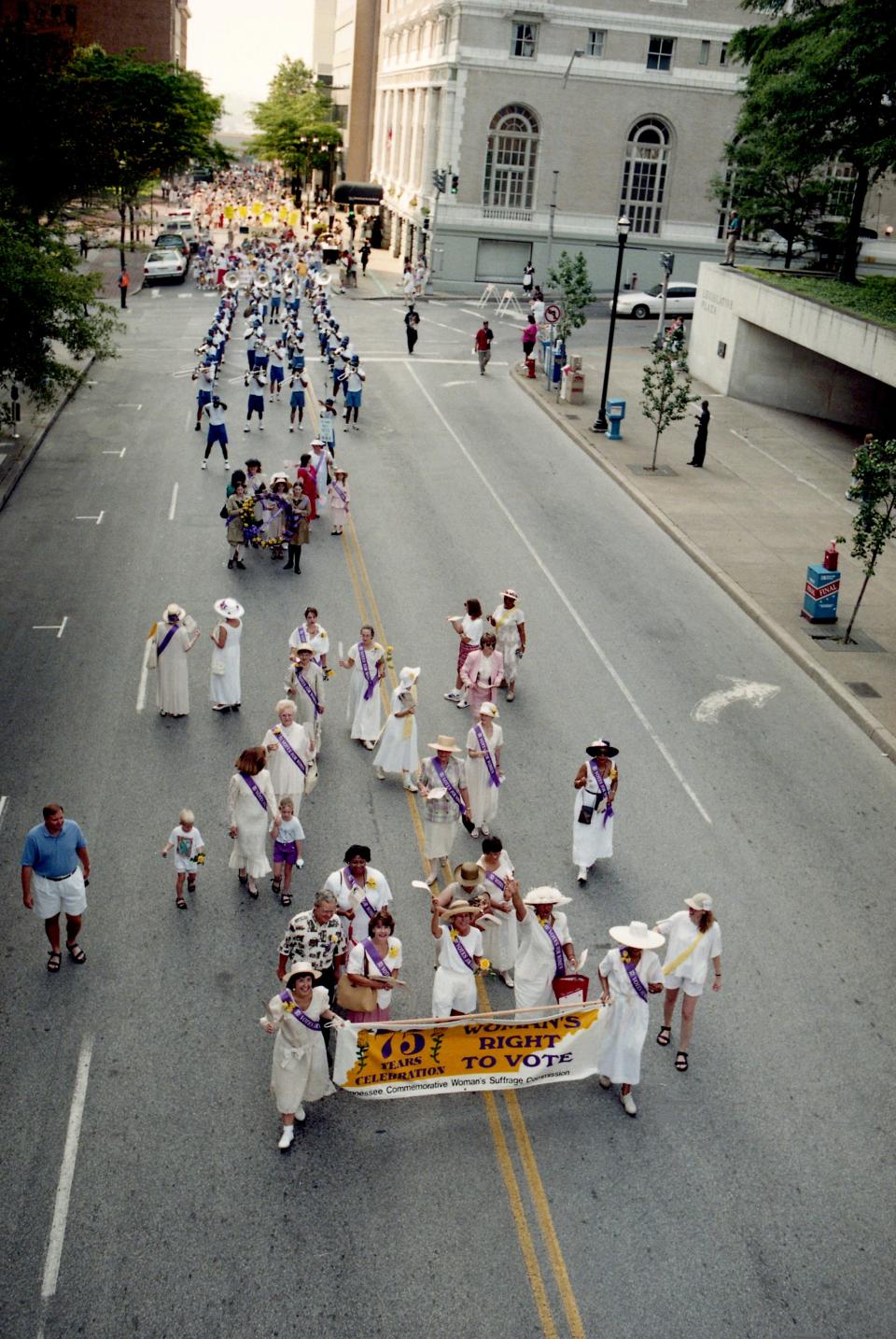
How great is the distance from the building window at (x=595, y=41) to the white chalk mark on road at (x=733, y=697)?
1950 inches

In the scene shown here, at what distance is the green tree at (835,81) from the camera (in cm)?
2930

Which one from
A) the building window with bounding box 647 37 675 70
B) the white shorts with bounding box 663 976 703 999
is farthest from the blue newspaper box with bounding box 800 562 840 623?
the building window with bounding box 647 37 675 70

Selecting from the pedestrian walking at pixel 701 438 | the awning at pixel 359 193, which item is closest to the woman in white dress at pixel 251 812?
the pedestrian walking at pixel 701 438

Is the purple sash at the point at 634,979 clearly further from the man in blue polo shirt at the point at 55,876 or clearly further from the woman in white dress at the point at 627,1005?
the man in blue polo shirt at the point at 55,876

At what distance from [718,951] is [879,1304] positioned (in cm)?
275

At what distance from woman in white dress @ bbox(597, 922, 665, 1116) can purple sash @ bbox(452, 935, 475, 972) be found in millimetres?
1043

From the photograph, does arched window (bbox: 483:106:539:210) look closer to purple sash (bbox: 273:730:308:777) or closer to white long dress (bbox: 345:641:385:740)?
white long dress (bbox: 345:641:385:740)

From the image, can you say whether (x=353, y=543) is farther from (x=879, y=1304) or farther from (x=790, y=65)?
(x=790, y=65)

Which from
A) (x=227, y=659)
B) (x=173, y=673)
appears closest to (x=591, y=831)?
(x=227, y=659)

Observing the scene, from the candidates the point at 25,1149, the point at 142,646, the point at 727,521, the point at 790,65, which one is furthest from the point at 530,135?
the point at 25,1149

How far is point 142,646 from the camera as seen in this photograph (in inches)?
708

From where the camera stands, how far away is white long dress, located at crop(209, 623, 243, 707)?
50.2ft

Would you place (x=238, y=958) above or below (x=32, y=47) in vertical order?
below

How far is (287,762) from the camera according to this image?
1250 cm
